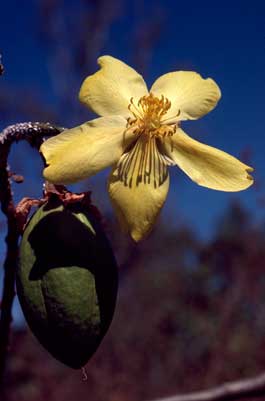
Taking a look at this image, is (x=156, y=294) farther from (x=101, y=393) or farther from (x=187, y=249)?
(x=101, y=393)

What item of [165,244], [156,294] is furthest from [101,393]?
[165,244]

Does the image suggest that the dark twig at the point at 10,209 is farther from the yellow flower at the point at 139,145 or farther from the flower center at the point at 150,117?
the flower center at the point at 150,117

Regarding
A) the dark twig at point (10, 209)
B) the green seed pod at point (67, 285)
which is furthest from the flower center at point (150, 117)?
the green seed pod at point (67, 285)

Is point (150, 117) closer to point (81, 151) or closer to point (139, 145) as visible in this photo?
point (139, 145)

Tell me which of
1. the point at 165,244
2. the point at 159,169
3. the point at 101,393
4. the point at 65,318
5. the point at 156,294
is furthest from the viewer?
the point at 165,244

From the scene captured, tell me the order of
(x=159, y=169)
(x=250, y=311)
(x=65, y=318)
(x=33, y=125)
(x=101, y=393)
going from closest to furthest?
(x=65, y=318) < (x=33, y=125) < (x=159, y=169) < (x=101, y=393) < (x=250, y=311)

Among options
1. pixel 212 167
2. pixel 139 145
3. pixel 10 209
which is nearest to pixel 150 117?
pixel 139 145

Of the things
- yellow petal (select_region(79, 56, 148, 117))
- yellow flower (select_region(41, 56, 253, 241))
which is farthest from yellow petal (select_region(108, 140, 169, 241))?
yellow petal (select_region(79, 56, 148, 117))
